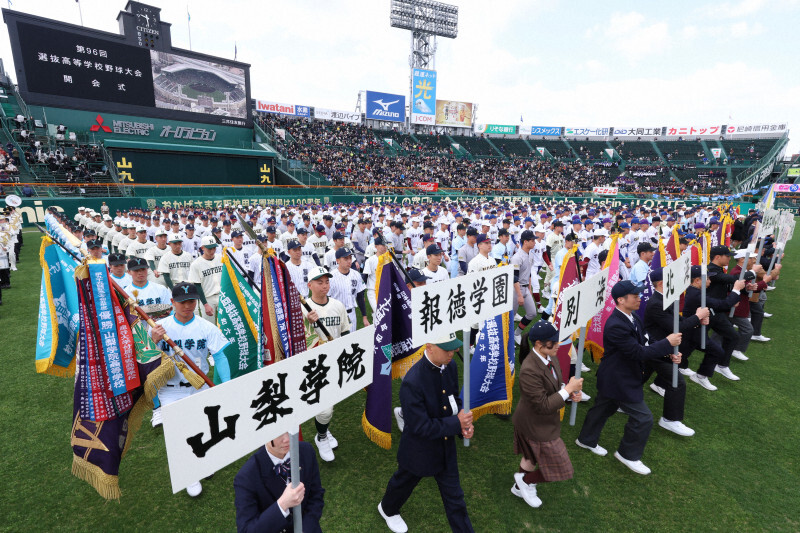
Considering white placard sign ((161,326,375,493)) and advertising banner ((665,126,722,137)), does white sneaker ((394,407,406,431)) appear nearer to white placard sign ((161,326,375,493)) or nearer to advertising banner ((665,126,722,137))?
white placard sign ((161,326,375,493))

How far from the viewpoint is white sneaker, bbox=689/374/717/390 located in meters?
6.46

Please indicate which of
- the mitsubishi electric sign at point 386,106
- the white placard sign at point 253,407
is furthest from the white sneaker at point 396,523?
the mitsubishi electric sign at point 386,106

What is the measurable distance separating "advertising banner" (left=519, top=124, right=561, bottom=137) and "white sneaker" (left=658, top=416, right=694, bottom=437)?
6784cm

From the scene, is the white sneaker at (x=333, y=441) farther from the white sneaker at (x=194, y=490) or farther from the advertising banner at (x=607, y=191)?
the advertising banner at (x=607, y=191)

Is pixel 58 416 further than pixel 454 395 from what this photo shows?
Yes

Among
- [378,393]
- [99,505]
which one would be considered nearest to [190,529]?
[99,505]

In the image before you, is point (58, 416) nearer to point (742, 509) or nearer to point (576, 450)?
point (576, 450)

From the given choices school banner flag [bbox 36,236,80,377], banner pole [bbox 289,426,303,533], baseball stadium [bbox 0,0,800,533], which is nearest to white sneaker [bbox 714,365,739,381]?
baseball stadium [bbox 0,0,800,533]

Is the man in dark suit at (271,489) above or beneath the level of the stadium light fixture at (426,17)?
beneath

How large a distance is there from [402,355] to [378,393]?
0.68 m

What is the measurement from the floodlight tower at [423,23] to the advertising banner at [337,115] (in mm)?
7949

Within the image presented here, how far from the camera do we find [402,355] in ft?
17.5

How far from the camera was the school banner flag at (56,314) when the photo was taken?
4.37 m

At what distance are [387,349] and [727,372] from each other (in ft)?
20.4
